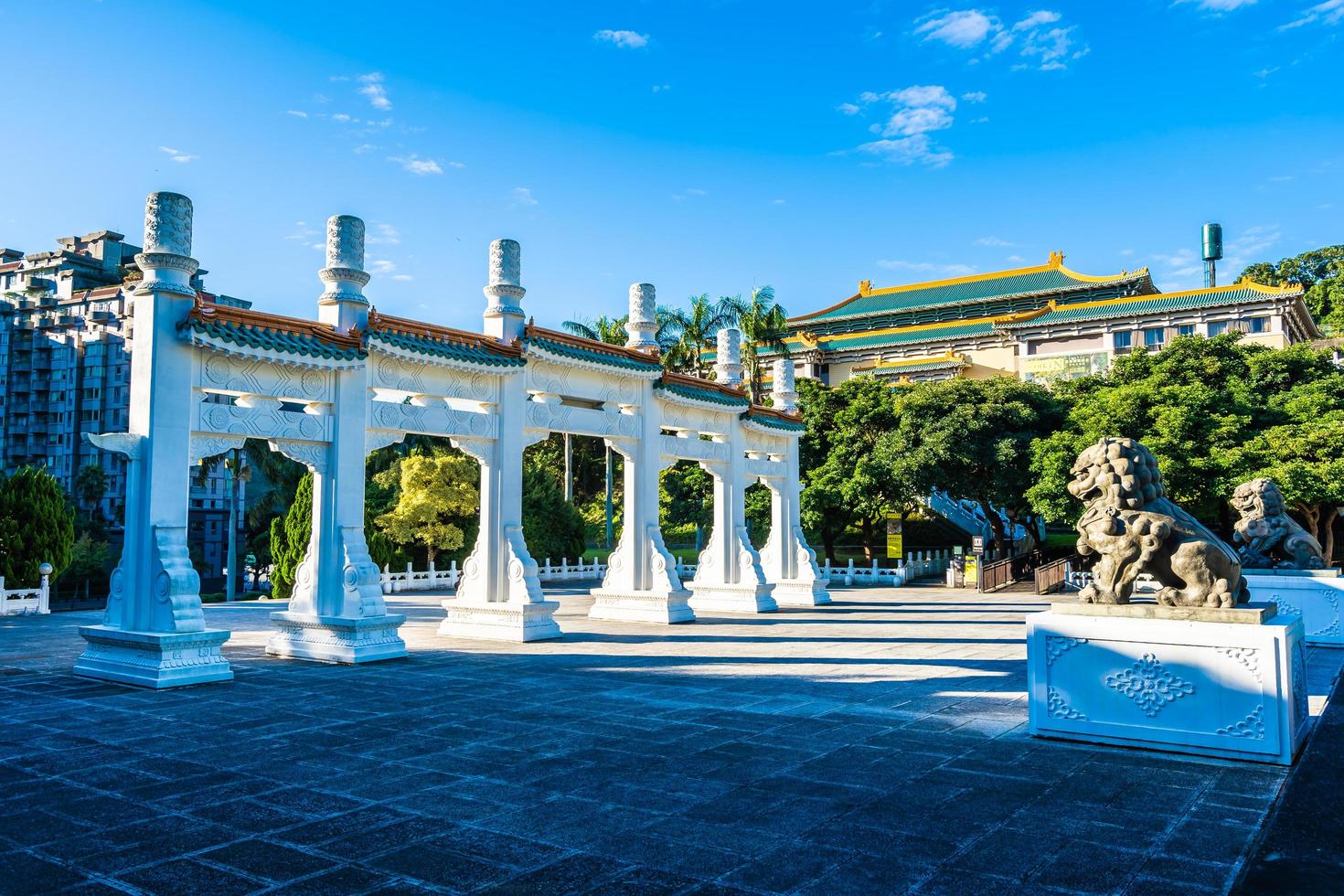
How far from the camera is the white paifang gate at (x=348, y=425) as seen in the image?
961cm

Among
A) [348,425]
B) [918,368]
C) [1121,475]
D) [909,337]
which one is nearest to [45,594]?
[348,425]

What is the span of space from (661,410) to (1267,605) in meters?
11.5

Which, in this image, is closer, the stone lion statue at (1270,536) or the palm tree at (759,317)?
the stone lion statue at (1270,536)

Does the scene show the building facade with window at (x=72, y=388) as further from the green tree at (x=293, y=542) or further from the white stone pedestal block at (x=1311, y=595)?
the white stone pedestal block at (x=1311, y=595)

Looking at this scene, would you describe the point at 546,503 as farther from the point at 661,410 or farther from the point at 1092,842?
the point at 1092,842

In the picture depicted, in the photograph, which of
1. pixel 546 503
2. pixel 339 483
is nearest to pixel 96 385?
pixel 546 503

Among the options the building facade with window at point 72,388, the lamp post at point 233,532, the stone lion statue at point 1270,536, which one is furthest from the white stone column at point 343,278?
the building facade with window at point 72,388

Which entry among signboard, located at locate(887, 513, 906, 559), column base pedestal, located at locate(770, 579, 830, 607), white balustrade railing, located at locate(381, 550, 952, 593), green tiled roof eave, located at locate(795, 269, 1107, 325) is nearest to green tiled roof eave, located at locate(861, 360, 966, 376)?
green tiled roof eave, located at locate(795, 269, 1107, 325)

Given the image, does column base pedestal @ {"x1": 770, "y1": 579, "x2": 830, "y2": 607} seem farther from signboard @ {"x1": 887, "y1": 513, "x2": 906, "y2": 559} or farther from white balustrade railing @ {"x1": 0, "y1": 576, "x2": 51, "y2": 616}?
white balustrade railing @ {"x1": 0, "y1": 576, "x2": 51, "y2": 616}

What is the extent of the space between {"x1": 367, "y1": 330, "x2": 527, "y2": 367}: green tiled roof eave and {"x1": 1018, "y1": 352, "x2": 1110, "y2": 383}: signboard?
33.0m

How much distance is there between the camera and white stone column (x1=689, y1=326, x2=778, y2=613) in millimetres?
18391

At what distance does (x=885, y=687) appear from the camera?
30.3 feet

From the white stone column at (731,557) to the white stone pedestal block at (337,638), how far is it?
26.9ft

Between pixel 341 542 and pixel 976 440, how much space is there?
19895 millimetres
